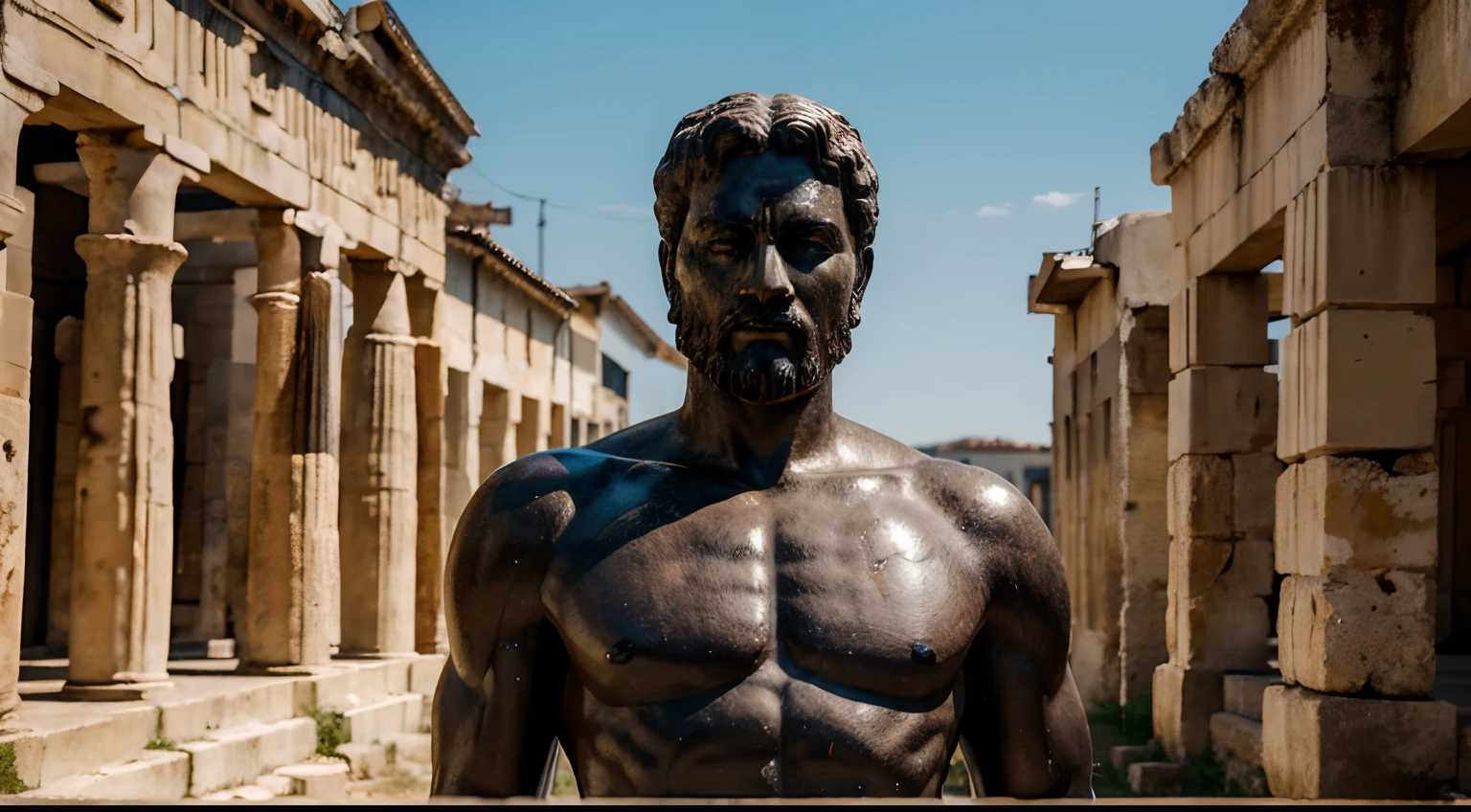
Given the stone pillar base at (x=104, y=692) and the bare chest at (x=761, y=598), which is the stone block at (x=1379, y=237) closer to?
the bare chest at (x=761, y=598)

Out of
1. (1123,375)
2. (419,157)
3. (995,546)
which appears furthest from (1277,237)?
(419,157)

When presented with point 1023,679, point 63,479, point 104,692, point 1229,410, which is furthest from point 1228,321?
point 63,479

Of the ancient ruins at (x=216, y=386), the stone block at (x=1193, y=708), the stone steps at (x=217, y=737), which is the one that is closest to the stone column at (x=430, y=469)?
the ancient ruins at (x=216, y=386)

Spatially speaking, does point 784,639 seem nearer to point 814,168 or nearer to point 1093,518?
point 814,168

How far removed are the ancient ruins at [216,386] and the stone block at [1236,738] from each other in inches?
259

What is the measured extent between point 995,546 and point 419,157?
1463 centimetres

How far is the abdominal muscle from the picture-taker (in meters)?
2.52

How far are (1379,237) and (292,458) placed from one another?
9.09 metres

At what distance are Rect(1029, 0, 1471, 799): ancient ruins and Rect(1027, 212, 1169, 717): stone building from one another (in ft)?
0.09

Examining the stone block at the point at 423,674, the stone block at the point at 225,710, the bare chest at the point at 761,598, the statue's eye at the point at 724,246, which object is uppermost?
the statue's eye at the point at 724,246

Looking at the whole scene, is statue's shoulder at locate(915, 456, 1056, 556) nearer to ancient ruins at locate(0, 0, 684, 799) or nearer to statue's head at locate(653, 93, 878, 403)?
statue's head at locate(653, 93, 878, 403)

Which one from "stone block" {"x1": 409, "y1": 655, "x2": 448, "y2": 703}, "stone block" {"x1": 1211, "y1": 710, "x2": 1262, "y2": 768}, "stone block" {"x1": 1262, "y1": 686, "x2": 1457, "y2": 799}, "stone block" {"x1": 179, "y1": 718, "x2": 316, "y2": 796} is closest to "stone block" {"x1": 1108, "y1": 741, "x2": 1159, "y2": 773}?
"stone block" {"x1": 1211, "y1": 710, "x2": 1262, "y2": 768}

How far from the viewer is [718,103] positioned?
286cm

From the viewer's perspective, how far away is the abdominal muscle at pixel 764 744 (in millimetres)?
2518
